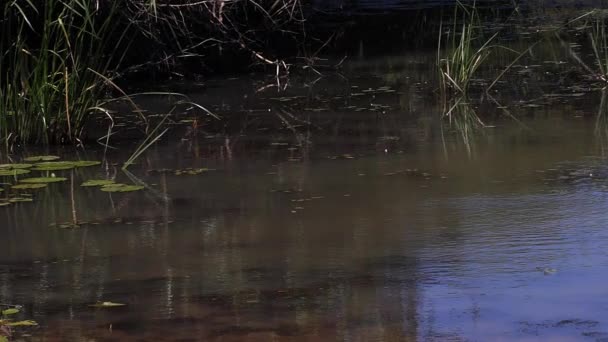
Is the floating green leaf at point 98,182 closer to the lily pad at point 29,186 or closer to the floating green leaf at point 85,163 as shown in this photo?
the lily pad at point 29,186

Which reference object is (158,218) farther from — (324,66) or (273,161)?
(324,66)

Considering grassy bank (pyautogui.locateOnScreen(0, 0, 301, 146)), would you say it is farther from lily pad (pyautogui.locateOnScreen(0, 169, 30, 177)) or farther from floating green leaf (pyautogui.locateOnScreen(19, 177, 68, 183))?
floating green leaf (pyautogui.locateOnScreen(19, 177, 68, 183))

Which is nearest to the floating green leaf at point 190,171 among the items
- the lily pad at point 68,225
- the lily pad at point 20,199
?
the lily pad at point 20,199

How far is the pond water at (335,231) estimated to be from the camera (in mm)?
3859

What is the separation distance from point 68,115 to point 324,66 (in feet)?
13.1

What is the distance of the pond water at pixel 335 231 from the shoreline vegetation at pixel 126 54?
0.27m

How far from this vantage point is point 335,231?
16.0ft

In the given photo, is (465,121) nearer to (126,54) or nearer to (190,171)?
(190,171)

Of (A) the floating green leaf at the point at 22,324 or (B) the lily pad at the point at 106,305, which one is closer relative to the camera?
(A) the floating green leaf at the point at 22,324

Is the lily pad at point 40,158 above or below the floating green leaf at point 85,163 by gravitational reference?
above

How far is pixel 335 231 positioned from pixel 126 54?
5385mm

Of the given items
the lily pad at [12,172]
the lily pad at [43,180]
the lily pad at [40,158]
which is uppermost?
the lily pad at [40,158]

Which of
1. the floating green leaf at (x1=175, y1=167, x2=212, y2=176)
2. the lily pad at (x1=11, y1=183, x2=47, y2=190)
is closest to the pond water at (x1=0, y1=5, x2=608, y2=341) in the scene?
the floating green leaf at (x1=175, y1=167, x2=212, y2=176)

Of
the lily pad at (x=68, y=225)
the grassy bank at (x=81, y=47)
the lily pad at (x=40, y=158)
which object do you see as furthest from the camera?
the grassy bank at (x=81, y=47)
